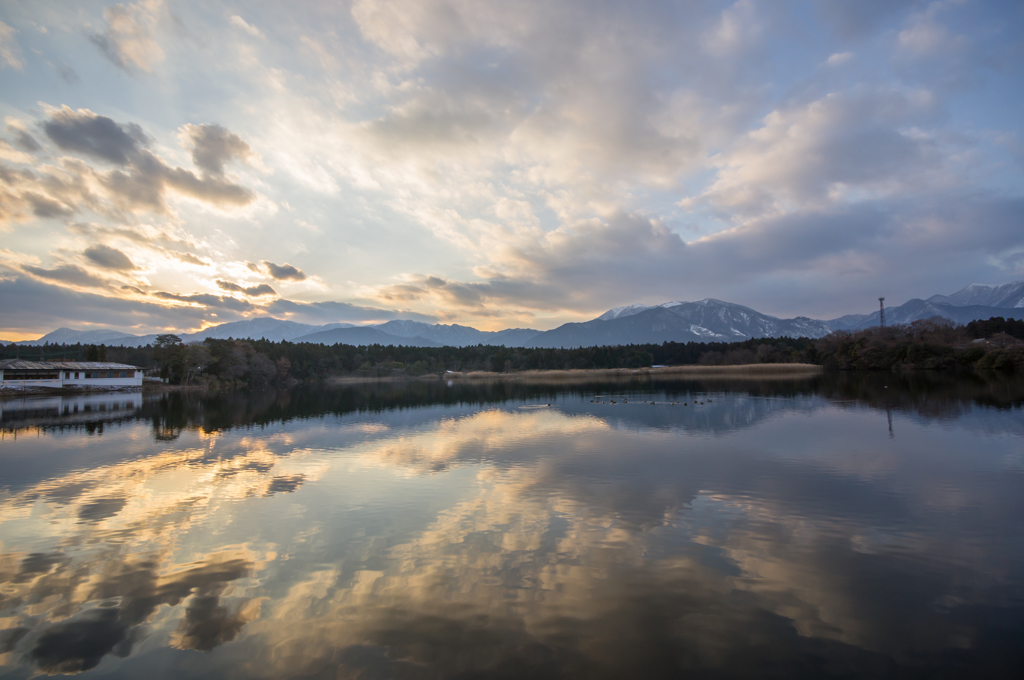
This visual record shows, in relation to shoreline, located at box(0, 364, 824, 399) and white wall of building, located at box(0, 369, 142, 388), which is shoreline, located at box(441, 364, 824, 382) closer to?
shoreline, located at box(0, 364, 824, 399)

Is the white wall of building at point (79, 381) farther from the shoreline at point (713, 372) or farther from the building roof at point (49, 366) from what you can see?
the shoreline at point (713, 372)

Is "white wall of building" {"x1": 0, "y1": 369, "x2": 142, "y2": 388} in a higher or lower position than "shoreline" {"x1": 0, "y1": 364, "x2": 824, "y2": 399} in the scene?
higher

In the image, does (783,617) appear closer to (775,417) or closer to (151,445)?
(775,417)

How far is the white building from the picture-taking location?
59594mm

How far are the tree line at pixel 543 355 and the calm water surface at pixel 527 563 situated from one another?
66.6 metres

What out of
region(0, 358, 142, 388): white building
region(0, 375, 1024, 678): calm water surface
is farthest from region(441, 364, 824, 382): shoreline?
region(0, 358, 142, 388): white building

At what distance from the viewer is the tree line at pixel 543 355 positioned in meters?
69.9

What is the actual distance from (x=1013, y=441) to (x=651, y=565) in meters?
18.9

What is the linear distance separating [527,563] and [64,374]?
85.3 meters

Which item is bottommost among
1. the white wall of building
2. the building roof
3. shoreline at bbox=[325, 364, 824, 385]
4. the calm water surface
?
the calm water surface

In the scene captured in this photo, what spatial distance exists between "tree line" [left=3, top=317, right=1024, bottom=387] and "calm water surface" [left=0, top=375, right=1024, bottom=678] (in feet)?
218

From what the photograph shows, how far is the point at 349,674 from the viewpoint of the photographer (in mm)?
5469

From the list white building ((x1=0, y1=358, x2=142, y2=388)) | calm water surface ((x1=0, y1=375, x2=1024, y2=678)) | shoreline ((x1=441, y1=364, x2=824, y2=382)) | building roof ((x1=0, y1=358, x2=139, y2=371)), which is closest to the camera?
calm water surface ((x1=0, y1=375, x2=1024, y2=678))

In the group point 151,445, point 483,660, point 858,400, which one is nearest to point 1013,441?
point 858,400
